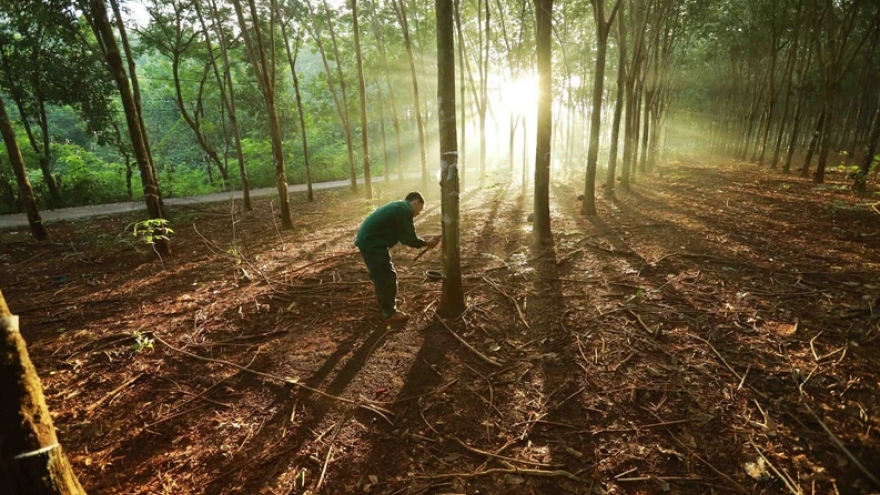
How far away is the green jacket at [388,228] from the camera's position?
4844 millimetres

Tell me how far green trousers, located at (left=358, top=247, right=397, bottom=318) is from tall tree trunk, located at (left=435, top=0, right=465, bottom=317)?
726 mm

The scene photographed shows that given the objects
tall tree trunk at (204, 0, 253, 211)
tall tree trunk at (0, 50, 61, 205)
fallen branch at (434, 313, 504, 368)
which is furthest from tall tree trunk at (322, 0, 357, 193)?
fallen branch at (434, 313, 504, 368)

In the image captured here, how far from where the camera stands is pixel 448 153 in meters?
4.41

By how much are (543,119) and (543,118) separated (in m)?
0.02

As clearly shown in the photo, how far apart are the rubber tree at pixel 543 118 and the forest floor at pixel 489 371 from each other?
2.78 feet

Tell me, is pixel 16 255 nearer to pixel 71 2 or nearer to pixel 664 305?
pixel 71 2

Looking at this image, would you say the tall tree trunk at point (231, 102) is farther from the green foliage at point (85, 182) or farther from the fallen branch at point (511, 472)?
the fallen branch at point (511, 472)

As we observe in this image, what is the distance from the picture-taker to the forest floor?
268 centimetres

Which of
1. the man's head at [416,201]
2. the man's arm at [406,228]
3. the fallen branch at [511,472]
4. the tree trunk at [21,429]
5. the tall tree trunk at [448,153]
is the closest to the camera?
the tree trunk at [21,429]

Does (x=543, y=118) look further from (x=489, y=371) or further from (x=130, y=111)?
(x=130, y=111)

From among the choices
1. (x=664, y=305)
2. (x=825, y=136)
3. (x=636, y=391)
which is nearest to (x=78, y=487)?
(x=636, y=391)

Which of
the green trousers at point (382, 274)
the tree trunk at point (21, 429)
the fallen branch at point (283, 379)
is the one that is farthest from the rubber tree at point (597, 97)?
the tree trunk at point (21, 429)

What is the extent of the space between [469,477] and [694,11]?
21.2 m

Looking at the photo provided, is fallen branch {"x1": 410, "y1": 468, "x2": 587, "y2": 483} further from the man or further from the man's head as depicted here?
the man's head
